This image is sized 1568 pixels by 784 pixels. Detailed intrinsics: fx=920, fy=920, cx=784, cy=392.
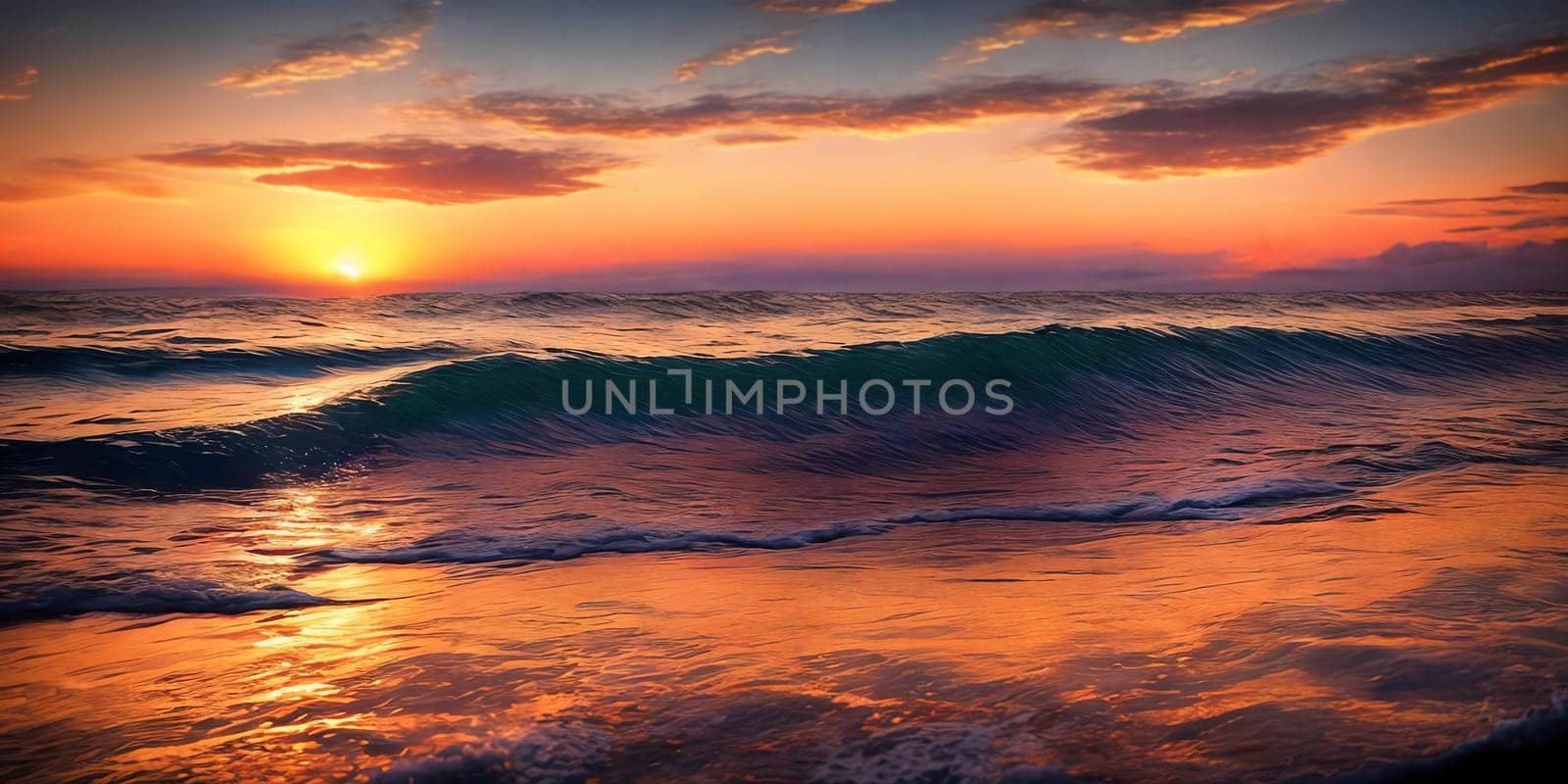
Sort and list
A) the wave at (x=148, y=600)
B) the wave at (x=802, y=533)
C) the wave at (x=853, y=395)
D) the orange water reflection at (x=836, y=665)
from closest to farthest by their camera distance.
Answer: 1. the orange water reflection at (x=836, y=665)
2. the wave at (x=148, y=600)
3. the wave at (x=802, y=533)
4. the wave at (x=853, y=395)

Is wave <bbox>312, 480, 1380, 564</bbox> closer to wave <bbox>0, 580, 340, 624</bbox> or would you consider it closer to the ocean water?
the ocean water

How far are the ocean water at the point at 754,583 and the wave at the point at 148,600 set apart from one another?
2 cm

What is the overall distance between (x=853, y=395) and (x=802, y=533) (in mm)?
6509

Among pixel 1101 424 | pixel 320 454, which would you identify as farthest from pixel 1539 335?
pixel 320 454

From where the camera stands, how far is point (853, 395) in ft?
40.1

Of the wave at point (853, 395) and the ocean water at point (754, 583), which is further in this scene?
the wave at point (853, 395)

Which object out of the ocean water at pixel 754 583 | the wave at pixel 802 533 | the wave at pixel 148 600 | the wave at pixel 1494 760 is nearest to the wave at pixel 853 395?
the ocean water at pixel 754 583

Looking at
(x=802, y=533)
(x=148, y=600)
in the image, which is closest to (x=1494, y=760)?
(x=802, y=533)

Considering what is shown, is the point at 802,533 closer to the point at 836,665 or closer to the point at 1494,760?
the point at 836,665

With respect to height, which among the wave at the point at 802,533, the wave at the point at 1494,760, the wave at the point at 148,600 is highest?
the wave at the point at 1494,760

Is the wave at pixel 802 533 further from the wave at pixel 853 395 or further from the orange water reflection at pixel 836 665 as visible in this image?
the wave at pixel 853 395

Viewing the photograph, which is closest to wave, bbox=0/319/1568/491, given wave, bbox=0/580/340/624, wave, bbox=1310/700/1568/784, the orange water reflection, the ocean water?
the ocean water

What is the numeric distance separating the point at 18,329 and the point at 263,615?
55.0 feet

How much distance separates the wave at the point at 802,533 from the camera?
17.2 feet
